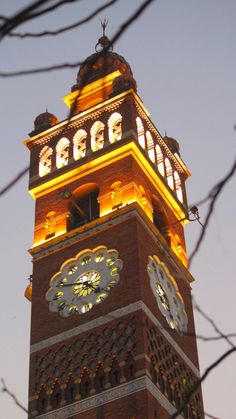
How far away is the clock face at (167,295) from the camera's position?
25411mm

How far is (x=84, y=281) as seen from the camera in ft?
84.8

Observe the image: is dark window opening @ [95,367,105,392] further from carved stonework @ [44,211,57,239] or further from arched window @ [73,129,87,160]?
arched window @ [73,129,87,160]

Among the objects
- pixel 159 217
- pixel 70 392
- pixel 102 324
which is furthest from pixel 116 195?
pixel 70 392

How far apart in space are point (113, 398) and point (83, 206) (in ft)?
27.9

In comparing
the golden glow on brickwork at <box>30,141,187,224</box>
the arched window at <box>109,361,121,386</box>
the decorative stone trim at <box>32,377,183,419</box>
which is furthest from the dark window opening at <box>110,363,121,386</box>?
the golden glow on brickwork at <box>30,141,187,224</box>

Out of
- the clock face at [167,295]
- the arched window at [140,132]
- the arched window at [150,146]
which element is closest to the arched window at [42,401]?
the clock face at [167,295]

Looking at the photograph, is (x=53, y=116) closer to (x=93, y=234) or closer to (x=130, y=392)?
(x=93, y=234)

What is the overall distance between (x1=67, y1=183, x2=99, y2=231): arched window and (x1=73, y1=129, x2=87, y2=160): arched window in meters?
1.48

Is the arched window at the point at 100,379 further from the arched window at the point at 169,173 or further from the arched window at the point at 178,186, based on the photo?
the arched window at the point at 178,186

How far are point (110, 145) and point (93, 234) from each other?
12.4 ft

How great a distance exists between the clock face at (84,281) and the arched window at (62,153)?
4872 mm

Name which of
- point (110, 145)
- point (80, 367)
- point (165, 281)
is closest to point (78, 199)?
point (110, 145)

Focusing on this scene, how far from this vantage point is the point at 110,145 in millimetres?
29094

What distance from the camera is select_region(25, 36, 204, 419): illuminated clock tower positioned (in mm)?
22750
